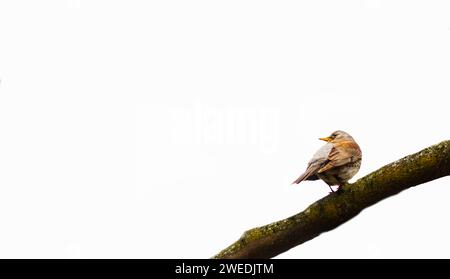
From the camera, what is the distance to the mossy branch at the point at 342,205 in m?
3.28

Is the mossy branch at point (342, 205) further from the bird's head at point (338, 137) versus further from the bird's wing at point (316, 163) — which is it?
the bird's head at point (338, 137)

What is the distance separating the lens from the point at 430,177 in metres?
3.37

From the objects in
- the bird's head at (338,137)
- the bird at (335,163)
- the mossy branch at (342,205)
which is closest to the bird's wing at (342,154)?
the bird at (335,163)

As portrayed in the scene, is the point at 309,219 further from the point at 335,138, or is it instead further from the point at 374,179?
the point at 335,138

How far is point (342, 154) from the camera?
573 centimetres

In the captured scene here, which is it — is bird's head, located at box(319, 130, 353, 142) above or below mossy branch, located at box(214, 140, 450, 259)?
above

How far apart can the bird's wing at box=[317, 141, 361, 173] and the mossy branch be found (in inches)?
70.0

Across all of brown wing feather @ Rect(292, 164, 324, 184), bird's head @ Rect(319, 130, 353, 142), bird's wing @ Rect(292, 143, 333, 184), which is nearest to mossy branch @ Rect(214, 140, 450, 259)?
bird's wing @ Rect(292, 143, 333, 184)

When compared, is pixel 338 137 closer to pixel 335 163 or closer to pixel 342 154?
pixel 342 154

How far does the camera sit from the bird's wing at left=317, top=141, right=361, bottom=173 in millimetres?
5453

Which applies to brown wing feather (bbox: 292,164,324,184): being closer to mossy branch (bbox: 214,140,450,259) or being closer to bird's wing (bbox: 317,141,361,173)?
bird's wing (bbox: 317,141,361,173)

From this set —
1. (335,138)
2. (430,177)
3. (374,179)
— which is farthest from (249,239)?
(335,138)

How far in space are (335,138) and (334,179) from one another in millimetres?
1555

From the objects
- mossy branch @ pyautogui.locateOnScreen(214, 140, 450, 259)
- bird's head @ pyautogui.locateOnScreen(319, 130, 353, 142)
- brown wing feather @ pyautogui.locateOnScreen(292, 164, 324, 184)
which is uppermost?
bird's head @ pyautogui.locateOnScreen(319, 130, 353, 142)
